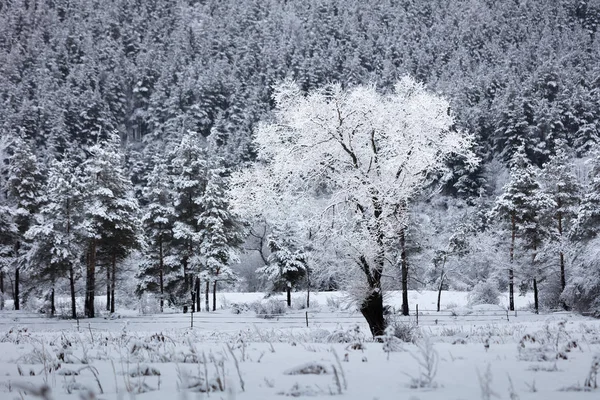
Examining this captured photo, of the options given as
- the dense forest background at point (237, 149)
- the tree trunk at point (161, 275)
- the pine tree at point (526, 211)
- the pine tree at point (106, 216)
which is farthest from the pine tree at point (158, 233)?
the pine tree at point (526, 211)

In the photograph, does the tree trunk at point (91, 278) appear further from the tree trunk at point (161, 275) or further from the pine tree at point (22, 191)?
the pine tree at point (22, 191)

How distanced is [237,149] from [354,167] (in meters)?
87.6

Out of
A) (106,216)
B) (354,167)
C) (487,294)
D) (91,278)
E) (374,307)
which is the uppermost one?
(354,167)

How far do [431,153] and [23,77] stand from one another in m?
162

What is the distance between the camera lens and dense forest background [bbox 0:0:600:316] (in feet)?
108

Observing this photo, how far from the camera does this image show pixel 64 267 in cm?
3067

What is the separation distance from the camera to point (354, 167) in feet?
40.1

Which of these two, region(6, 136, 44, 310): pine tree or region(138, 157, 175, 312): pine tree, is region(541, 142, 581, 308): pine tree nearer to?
region(138, 157, 175, 312): pine tree

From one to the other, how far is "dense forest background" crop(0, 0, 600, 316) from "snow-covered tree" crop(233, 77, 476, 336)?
2589 mm

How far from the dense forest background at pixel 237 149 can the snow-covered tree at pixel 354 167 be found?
259cm

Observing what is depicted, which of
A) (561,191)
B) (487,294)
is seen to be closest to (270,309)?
(487,294)

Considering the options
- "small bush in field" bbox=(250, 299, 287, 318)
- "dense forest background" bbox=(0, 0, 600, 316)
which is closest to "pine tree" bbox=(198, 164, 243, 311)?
"dense forest background" bbox=(0, 0, 600, 316)

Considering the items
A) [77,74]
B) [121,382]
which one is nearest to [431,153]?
[121,382]

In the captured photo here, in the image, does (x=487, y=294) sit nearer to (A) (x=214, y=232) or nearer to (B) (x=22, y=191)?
(A) (x=214, y=232)
